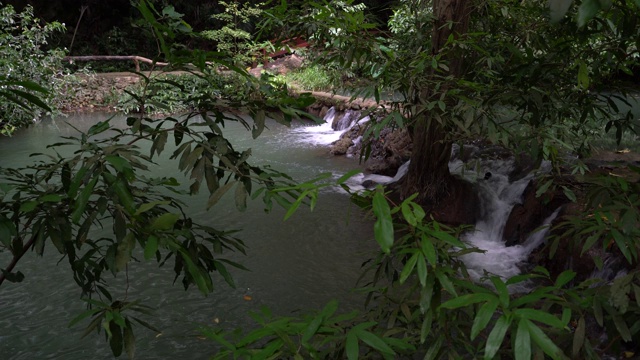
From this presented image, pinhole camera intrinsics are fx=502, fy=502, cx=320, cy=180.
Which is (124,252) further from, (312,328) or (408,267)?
(408,267)

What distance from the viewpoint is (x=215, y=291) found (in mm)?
3850

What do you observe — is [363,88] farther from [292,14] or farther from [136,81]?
[136,81]

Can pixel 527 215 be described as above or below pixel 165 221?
below

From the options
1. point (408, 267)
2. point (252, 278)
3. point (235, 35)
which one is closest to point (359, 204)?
point (408, 267)

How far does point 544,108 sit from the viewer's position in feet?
7.06

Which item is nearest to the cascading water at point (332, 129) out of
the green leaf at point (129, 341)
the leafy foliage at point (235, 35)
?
the leafy foliage at point (235, 35)

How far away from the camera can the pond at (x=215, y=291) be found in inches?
128

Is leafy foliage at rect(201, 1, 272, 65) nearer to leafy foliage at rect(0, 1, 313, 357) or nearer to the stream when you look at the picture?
the stream

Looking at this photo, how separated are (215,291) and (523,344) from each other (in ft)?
11.0

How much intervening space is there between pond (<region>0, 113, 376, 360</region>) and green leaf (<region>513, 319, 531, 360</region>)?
1.74 m

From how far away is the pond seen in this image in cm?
324

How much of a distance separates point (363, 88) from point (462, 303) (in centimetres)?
169

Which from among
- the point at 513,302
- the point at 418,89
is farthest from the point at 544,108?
the point at 513,302

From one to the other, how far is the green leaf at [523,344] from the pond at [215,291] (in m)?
1.74
